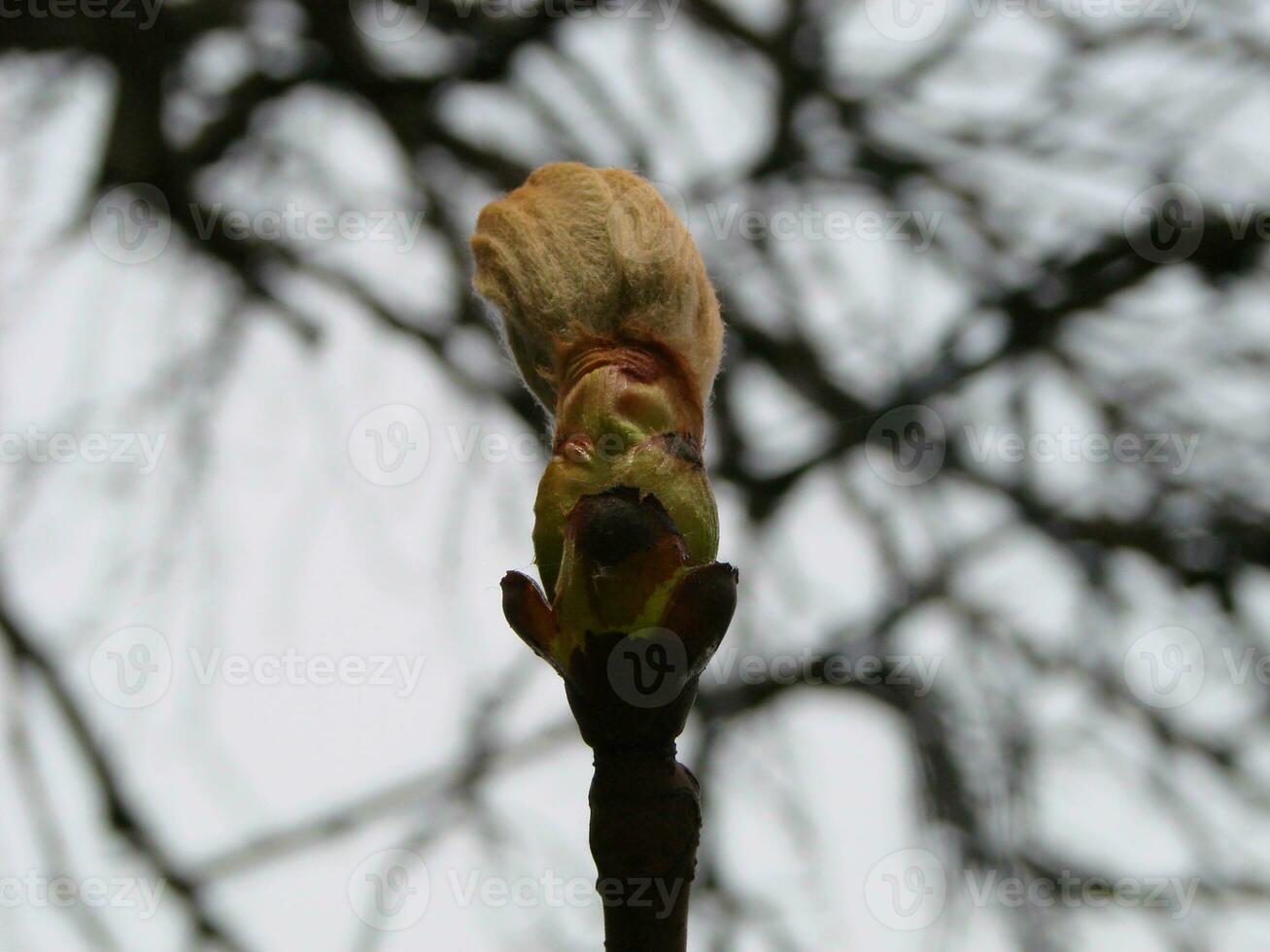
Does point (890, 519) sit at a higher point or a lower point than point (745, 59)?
lower

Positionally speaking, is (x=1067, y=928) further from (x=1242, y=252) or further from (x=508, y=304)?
(x=508, y=304)

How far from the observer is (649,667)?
48 cm

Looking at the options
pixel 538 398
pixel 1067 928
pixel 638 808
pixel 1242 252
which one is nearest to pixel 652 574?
pixel 638 808

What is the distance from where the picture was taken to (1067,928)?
5.88 feet

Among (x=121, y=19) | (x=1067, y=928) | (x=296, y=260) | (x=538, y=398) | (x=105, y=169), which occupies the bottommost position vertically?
(x=1067, y=928)

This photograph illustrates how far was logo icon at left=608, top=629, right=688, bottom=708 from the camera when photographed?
1.55ft

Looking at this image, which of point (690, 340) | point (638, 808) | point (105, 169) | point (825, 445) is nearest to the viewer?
point (638, 808)

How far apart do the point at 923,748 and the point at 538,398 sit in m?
1.43

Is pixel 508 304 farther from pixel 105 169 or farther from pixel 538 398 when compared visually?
pixel 105 169

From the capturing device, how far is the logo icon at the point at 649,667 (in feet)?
1.55

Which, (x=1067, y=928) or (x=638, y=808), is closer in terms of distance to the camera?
(x=638, y=808)

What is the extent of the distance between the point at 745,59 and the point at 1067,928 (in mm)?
1401

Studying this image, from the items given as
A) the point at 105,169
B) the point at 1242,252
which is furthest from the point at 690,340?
the point at 1242,252

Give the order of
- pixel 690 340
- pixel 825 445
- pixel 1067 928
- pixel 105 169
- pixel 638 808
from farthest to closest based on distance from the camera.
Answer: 1. pixel 825 445
2. pixel 105 169
3. pixel 1067 928
4. pixel 690 340
5. pixel 638 808
